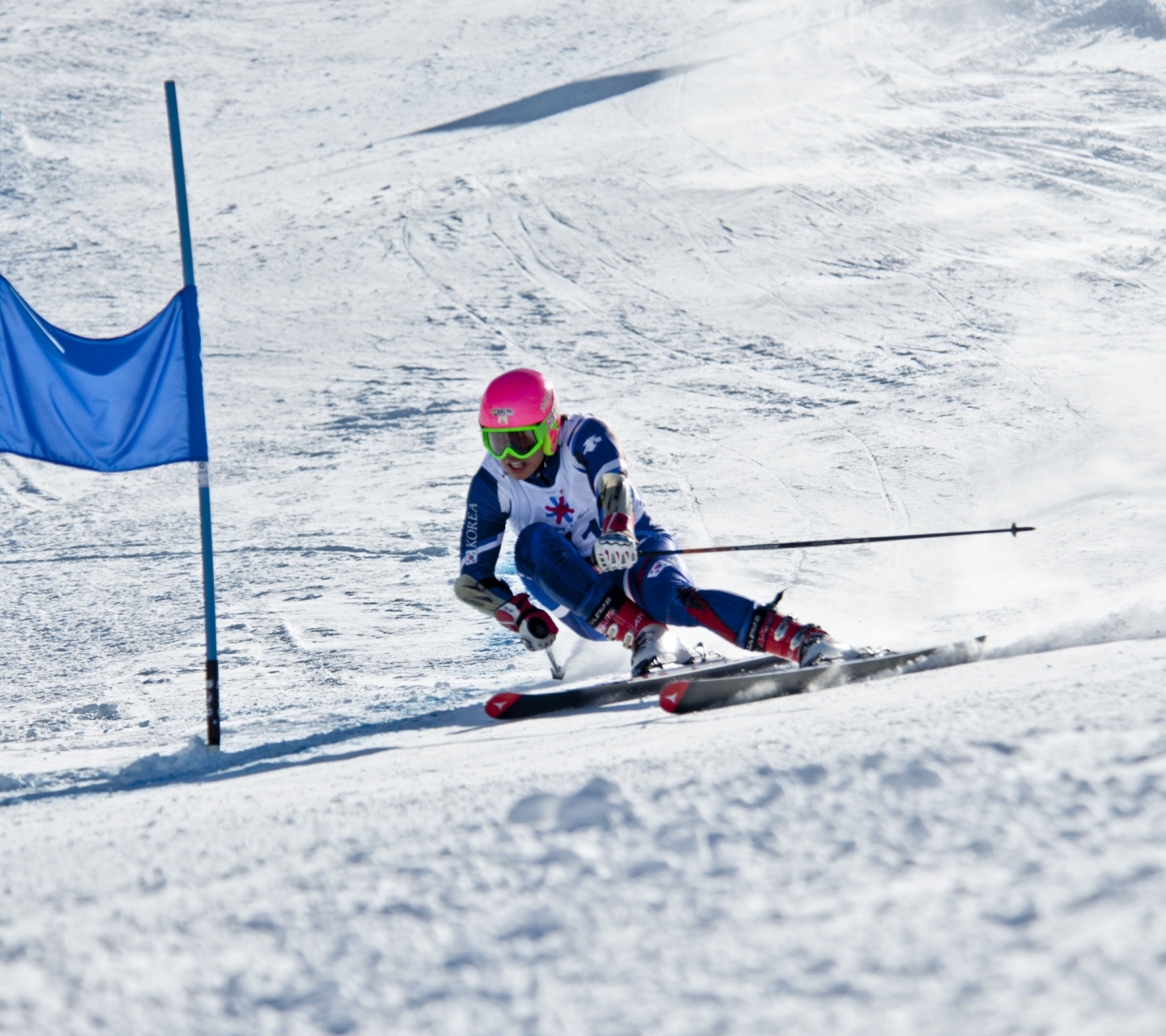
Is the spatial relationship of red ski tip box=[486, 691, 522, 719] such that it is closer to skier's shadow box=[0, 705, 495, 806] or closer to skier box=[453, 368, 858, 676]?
skier's shadow box=[0, 705, 495, 806]

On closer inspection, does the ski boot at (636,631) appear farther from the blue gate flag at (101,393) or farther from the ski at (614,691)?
the blue gate flag at (101,393)

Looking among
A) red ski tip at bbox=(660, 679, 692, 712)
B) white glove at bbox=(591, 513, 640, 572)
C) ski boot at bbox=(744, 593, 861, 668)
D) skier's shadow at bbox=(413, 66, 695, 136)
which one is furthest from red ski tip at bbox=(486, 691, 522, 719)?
skier's shadow at bbox=(413, 66, 695, 136)

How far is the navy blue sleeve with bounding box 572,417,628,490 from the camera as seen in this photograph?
4.86 meters

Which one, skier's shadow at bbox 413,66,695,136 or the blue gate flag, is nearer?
the blue gate flag

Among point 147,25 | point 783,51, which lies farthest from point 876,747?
point 147,25

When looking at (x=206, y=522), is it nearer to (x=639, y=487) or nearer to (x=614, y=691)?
(x=614, y=691)

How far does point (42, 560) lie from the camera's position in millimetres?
7496

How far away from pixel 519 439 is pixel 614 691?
3.32ft

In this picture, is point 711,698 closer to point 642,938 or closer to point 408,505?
point 642,938

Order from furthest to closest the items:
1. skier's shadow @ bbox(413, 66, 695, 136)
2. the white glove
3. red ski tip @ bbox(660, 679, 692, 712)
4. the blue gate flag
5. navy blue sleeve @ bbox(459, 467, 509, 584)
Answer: skier's shadow @ bbox(413, 66, 695, 136) → navy blue sleeve @ bbox(459, 467, 509, 584) → the blue gate flag → the white glove → red ski tip @ bbox(660, 679, 692, 712)

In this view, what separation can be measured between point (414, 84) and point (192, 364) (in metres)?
15.6

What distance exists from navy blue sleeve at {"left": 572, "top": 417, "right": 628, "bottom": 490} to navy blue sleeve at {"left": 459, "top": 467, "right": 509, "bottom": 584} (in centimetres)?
37

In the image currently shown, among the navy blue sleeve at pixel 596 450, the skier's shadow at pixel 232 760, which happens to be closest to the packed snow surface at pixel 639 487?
the skier's shadow at pixel 232 760

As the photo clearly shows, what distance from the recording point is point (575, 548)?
193 inches
